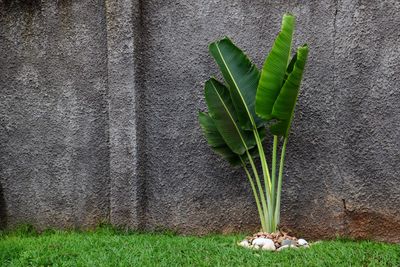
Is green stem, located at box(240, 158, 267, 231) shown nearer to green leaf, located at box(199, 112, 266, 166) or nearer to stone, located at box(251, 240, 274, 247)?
green leaf, located at box(199, 112, 266, 166)

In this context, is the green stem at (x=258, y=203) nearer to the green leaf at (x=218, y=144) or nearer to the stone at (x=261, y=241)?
the green leaf at (x=218, y=144)

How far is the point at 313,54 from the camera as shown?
14.7 ft

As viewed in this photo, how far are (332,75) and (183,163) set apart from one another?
4.85ft

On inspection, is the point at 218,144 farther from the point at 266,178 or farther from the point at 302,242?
the point at 302,242

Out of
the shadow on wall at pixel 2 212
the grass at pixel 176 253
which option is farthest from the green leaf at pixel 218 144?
the shadow on wall at pixel 2 212

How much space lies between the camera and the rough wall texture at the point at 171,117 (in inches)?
168

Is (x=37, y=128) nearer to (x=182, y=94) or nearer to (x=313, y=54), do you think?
(x=182, y=94)

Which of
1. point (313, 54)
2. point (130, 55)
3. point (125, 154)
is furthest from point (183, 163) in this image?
point (313, 54)

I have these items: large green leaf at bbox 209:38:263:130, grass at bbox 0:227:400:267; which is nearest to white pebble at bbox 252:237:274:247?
grass at bbox 0:227:400:267

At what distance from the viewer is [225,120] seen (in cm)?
444

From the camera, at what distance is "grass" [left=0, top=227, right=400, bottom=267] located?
3.52 metres

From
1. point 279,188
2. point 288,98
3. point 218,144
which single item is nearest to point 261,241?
point 279,188

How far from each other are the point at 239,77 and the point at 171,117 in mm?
843

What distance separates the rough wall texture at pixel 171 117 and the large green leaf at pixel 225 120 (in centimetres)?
36
